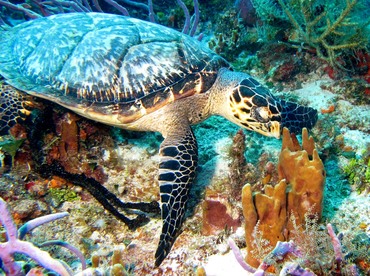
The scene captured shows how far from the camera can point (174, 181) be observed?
93.6 inches

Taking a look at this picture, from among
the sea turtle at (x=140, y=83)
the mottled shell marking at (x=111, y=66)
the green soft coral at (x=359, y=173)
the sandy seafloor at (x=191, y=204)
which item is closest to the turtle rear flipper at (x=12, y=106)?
the sea turtle at (x=140, y=83)

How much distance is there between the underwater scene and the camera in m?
1.98

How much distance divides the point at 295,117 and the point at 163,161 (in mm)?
1550

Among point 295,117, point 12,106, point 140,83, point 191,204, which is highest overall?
point 140,83

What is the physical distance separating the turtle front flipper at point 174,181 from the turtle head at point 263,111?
64 cm

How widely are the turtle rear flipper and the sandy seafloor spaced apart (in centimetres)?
62

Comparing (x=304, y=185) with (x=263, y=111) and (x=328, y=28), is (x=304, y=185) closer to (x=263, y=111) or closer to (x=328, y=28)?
(x=263, y=111)

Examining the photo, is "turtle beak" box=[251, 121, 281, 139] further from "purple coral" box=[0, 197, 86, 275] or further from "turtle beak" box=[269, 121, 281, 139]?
"purple coral" box=[0, 197, 86, 275]

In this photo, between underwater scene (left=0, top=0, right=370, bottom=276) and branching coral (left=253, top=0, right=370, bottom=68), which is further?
branching coral (left=253, top=0, right=370, bottom=68)

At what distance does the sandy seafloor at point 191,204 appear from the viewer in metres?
2.20

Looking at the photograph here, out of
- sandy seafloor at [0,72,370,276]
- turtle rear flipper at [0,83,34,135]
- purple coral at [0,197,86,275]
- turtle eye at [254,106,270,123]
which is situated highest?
turtle eye at [254,106,270,123]

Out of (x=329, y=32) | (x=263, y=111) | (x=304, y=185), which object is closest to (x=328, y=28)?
(x=329, y=32)

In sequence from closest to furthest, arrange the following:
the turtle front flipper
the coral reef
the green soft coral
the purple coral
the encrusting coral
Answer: the purple coral
the coral reef
the encrusting coral
the turtle front flipper
the green soft coral

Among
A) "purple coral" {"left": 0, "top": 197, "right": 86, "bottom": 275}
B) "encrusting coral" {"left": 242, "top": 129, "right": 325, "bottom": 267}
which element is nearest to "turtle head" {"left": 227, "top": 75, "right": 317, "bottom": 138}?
"encrusting coral" {"left": 242, "top": 129, "right": 325, "bottom": 267}
